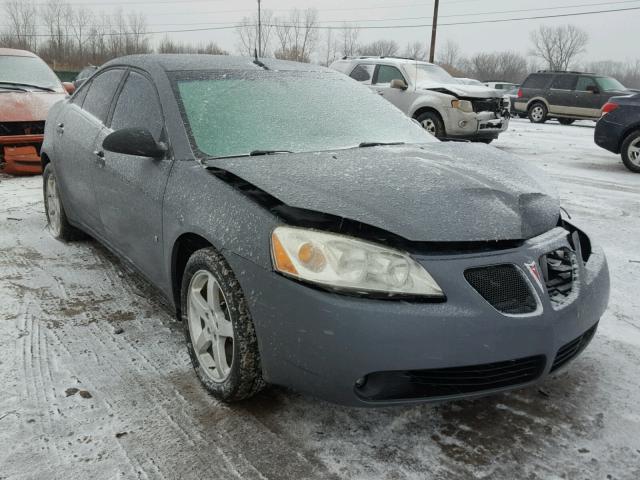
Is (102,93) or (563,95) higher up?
(102,93)

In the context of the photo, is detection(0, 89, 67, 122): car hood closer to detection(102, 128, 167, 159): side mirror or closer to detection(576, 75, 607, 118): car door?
detection(102, 128, 167, 159): side mirror

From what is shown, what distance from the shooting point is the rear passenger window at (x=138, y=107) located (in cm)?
298

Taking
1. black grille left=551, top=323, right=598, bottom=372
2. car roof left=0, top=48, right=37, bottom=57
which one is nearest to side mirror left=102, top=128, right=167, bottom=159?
black grille left=551, top=323, right=598, bottom=372

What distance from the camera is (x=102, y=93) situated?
3.87m

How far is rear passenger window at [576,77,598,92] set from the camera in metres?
18.4

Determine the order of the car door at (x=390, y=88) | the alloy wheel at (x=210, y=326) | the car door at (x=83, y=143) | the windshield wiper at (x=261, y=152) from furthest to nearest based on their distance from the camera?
the car door at (x=390, y=88) → the car door at (x=83, y=143) → the windshield wiper at (x=261, y=152) → the alloy wheel at (x=210, y=326)

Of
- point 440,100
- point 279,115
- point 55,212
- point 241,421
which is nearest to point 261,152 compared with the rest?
point 279,115

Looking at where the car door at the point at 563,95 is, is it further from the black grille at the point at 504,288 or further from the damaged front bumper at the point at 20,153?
the black grille at the point at 504,288

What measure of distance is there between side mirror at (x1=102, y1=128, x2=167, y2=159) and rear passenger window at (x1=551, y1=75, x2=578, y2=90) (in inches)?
747

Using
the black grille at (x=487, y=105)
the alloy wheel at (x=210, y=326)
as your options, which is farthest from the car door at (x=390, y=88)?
the alloy wheel at (x=210, y=326)

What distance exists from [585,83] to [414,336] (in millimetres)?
19449

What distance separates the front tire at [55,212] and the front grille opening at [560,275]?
3.74m

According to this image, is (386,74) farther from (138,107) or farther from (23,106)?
(138,107)

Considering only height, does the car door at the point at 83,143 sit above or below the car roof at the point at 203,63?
below
